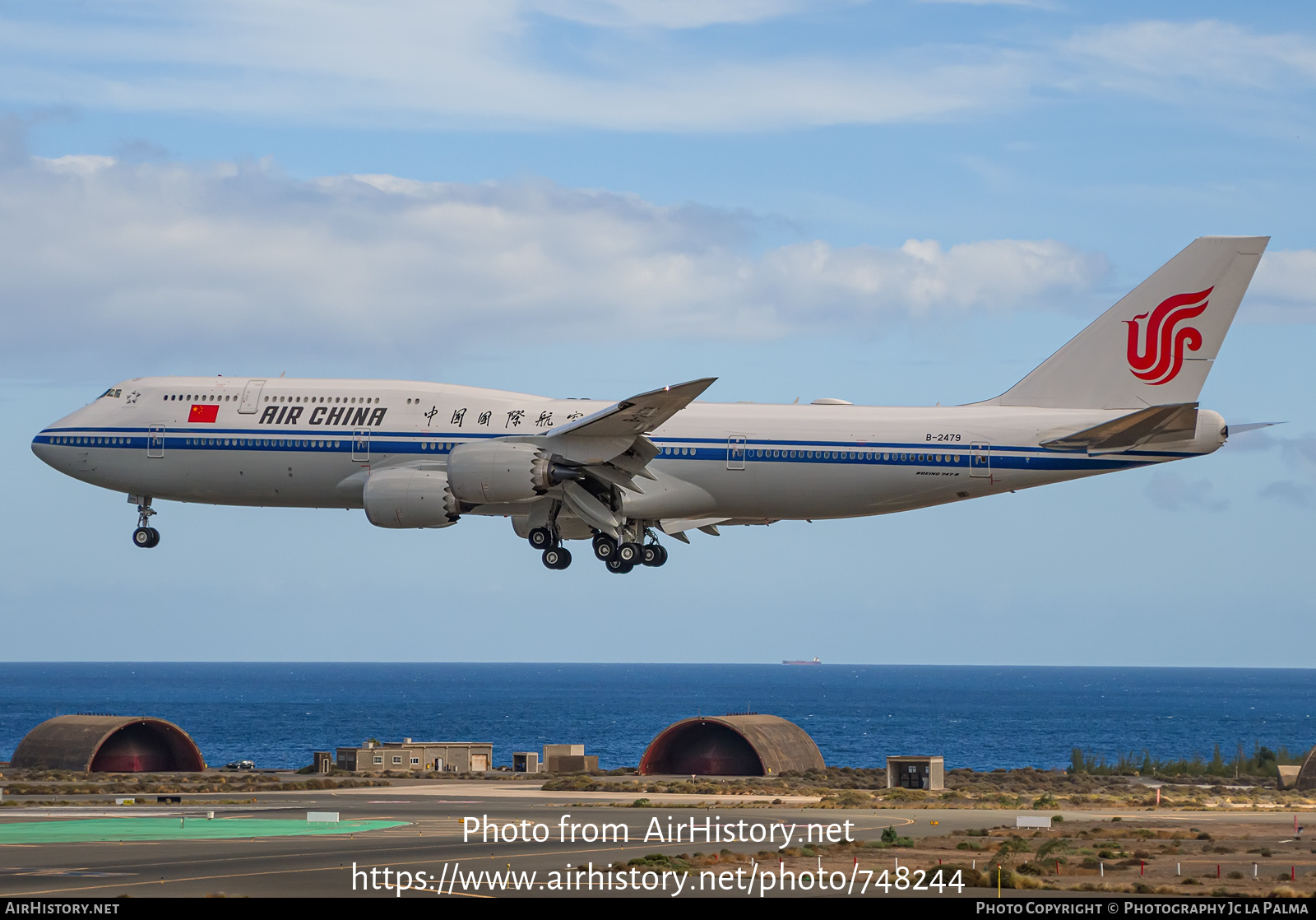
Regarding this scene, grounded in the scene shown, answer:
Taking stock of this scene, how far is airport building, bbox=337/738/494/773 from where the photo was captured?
93.8 meters

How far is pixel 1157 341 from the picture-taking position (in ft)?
165

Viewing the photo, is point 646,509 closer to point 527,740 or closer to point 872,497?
point 872,497

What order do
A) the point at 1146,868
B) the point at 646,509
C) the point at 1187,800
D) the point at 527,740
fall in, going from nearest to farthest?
1. the point at 1146,868
2. the point at 646,509
3. the point at 1187,800
4. the point at 527,740

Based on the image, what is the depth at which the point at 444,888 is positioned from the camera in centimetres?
3562

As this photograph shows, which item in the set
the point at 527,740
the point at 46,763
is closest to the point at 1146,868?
the point at 46,763

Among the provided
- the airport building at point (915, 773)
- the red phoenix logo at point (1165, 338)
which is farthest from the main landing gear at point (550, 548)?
the airport building at point (915, 773)

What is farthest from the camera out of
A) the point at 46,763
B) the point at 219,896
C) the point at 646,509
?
the point at 46,763

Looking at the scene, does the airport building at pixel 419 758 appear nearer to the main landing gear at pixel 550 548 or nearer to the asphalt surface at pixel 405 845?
the asphalt surface at pixel 405 845

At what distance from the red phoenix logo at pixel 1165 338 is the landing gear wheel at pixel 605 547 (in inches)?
713

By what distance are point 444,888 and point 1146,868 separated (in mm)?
19361

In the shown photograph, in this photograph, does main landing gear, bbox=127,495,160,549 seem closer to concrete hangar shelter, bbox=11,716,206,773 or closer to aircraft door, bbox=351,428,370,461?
aircraft door, bbox=351,428,370,461

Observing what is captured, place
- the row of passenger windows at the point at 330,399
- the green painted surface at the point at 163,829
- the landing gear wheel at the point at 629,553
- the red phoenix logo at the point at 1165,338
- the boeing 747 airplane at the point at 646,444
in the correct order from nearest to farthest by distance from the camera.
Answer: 1. the boeing 747 airplane at the point at 646,444
2. the green painted surface at the point at 163,829
3. the red phoenix logo at the point at 1165,338
4. the row of passenger windows at the point at 330,399
5. the landing gear wheel at the point at 629,553

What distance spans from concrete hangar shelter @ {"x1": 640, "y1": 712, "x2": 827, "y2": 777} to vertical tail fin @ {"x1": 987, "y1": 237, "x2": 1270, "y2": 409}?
41.4 m

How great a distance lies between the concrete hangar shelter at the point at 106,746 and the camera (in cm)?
9094
